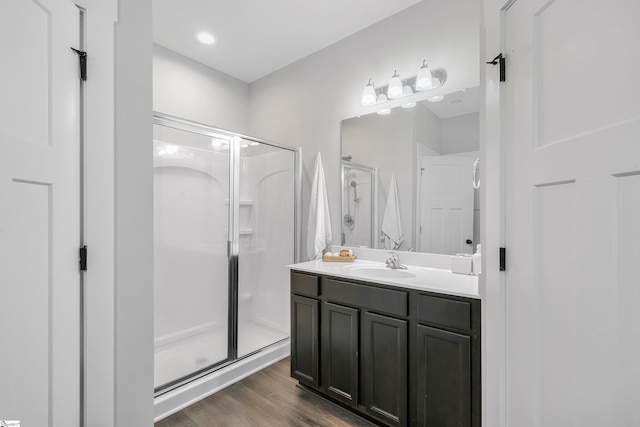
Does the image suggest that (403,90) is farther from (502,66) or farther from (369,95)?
(502,66)

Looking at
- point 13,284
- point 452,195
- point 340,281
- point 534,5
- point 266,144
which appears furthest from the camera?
point 266,144

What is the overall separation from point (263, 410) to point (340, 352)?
0.66 metres

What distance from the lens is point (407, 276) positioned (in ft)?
6.40

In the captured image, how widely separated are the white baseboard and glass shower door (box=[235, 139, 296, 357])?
10cm

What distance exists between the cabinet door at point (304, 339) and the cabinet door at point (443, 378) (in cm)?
73

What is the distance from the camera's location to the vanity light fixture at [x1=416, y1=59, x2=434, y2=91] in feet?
6.70

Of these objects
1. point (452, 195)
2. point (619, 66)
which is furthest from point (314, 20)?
point (619, 66)

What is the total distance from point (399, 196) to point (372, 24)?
1476mm

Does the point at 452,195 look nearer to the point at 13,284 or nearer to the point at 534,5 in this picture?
the point at 534,5

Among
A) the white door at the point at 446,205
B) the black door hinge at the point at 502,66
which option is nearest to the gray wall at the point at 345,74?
the white door at the point at 446,205

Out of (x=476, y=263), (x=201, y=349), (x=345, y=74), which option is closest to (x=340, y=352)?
(x=476, y=263)

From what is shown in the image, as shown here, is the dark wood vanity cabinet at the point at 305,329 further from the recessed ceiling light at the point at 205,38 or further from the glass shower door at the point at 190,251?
the recessed ceiling light at the point at 205,38

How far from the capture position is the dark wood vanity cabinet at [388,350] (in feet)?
4.54

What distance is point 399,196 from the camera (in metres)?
2.26
